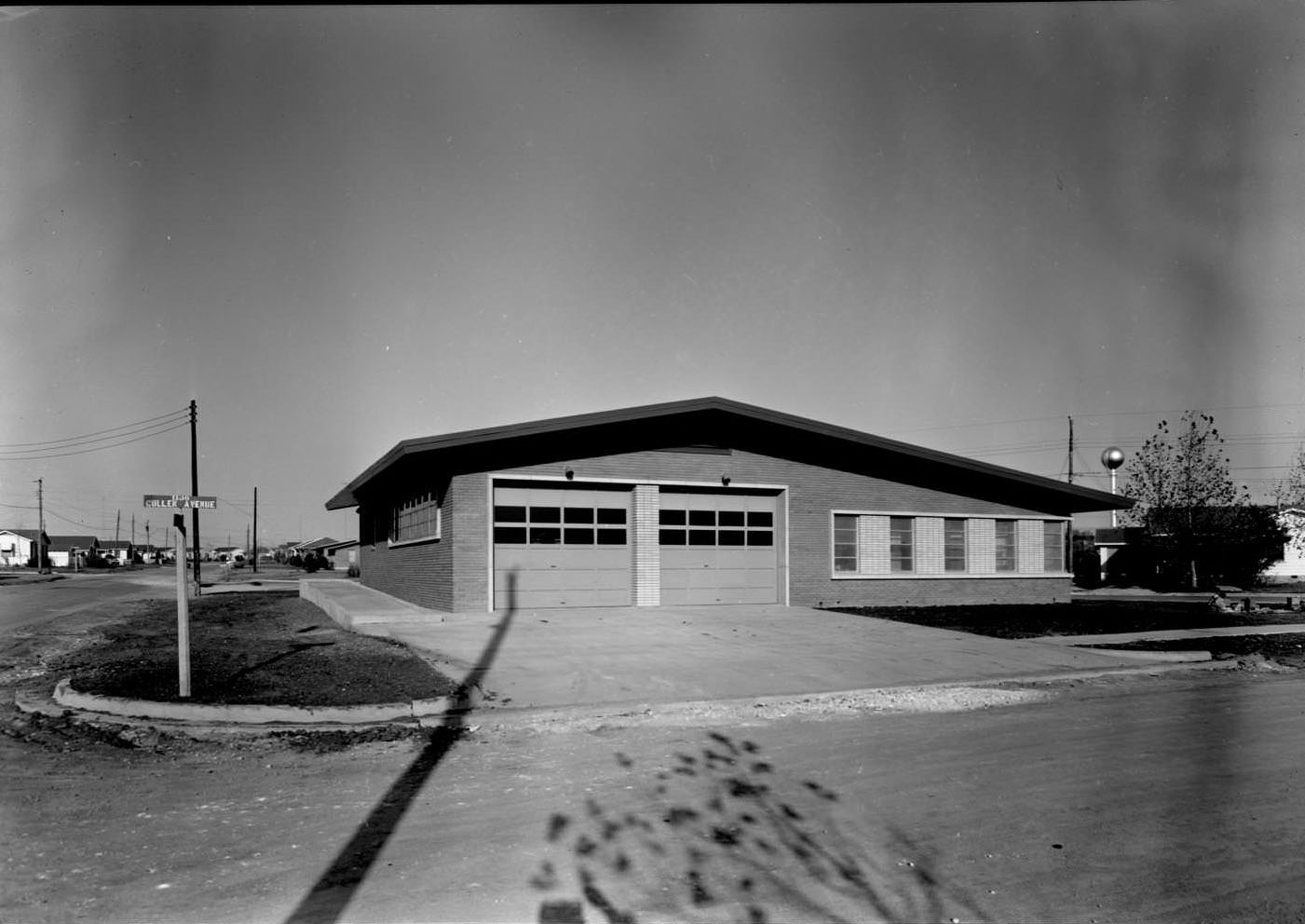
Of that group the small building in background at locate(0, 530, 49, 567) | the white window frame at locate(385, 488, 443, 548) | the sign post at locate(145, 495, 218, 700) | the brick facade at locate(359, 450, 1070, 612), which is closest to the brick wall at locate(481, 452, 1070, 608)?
the brick facade at locate(359, 450, 1070, 612)

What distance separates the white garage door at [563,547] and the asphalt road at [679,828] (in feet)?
34.3

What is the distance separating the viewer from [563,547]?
19.5 meters

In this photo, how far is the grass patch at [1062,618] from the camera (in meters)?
17.8

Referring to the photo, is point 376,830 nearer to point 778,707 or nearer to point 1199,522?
point 778,707

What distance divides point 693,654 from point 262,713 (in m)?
6.42

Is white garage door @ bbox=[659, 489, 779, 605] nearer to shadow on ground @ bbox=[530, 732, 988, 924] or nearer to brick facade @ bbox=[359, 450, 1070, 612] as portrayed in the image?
brick facade @ bbox=[359, 450, 1070, 612]

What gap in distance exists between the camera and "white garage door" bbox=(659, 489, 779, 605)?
810 inches

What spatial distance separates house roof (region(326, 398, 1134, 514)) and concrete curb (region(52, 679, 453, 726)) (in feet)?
29.2

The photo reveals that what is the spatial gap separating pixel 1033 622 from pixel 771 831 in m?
15.7

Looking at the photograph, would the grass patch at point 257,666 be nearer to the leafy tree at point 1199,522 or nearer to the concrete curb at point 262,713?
the concrete curb at point 262,713

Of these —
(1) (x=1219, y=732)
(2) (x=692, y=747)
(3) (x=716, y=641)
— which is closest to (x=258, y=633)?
(3) (x=716, y=641)

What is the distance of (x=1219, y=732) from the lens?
8.60 metres

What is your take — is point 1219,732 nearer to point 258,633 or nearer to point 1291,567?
point 258,633

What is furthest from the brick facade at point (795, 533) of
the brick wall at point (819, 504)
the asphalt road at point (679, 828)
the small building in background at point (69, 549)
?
the small building in background at point (69, 549)
